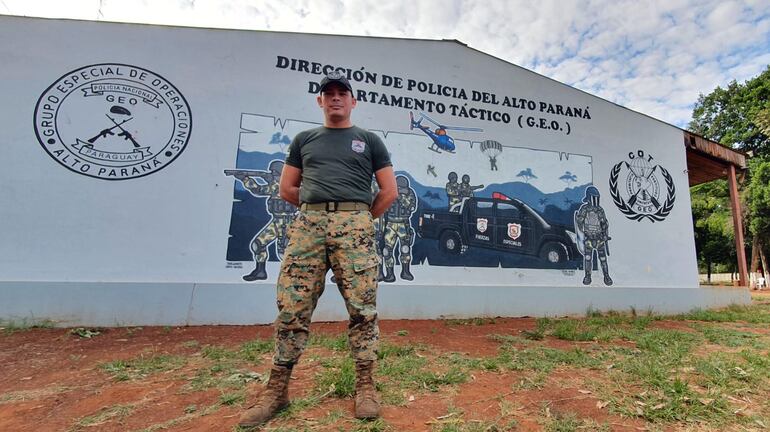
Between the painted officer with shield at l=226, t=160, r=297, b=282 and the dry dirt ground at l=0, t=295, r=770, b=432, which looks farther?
the painted officer with shield at l=226, t=160, r=297, b=282

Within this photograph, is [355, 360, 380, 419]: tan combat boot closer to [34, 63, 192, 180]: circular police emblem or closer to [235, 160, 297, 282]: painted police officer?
[235, 160, 297, 282]: painted police officer

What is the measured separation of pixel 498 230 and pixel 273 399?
5.02 m

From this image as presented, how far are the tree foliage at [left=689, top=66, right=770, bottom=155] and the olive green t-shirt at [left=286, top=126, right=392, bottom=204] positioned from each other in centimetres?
2671

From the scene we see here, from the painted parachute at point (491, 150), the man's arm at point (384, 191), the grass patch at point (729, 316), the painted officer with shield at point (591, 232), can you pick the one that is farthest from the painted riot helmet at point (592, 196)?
the man's arm at point (384, 191)

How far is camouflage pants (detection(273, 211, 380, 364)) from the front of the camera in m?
2.22

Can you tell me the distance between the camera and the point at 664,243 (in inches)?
299

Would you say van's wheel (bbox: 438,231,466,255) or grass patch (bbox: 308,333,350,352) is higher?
van's wheel (bbox: 438,231,466,255)

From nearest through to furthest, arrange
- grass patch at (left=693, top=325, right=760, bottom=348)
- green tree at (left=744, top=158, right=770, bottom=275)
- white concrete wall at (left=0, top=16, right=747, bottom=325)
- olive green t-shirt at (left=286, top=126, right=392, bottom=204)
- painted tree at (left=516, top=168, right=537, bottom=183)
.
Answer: olive green t-shirt at (left=286, top=126, right=392, bottom=204) < grass patch at (left=693, top=325, right=760, bottom=348) < white concrete wall at (left=0, top=16, right=747, bottom=325) < painted tree at (left=516, top=168, right=537, bottom=183) < green tree at (left=744, top=158, right=770, bottom=275)

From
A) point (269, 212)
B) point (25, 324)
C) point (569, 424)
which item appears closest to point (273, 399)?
point (569, 424)

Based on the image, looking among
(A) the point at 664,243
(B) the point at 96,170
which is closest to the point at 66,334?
(B) the point at 96,170

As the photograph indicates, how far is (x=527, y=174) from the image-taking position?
684cm

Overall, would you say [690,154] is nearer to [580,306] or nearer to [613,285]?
[613,285]

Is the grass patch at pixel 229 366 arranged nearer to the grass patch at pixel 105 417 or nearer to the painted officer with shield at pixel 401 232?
the grass patch at pixel 105 417

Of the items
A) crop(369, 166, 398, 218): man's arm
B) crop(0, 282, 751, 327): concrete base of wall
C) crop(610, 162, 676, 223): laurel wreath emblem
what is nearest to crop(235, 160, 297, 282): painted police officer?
crop(0, 282, 751, 327): concrete base of wall
